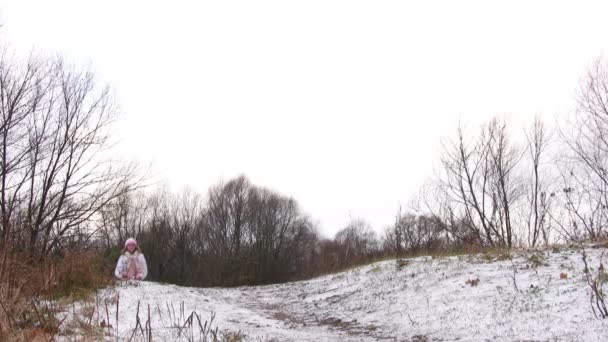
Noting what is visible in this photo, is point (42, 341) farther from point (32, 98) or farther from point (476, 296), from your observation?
point (32, 98)

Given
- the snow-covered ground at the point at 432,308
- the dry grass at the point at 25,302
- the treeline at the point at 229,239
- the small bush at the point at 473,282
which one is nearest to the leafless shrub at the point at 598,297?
the snow-covered ground at the point at 432,308

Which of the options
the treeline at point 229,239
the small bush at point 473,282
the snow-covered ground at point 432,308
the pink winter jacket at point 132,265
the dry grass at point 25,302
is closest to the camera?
the dry grass at point 25,302

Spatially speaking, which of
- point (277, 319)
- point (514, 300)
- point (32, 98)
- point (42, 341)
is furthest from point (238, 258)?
point (42, 341)

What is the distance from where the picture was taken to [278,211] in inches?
1907

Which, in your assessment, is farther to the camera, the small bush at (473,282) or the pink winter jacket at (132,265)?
the pink winter jacket at (132,265)

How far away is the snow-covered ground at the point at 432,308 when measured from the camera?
554 centimetres

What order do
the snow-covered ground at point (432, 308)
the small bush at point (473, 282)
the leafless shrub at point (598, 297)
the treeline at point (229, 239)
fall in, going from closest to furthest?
the leafless shrub at point (598, 297), the snow-covered ground at point (432, 308), the small bush at point (473, 282), the treeline at point (229, 239)

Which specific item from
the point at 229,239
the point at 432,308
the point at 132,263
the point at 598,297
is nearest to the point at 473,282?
the point at 432,308

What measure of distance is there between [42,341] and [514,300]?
20.4 feet

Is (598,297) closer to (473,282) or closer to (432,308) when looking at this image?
(432,308)

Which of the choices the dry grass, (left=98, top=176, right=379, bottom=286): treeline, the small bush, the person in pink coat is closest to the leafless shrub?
the small bush

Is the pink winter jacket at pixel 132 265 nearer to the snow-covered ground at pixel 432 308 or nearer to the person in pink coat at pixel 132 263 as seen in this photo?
the person in pink coat at pixel 132 263

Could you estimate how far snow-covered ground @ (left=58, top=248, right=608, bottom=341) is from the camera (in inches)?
218

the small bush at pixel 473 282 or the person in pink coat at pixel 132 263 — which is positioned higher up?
the person in pink coat at pixel 132 263
